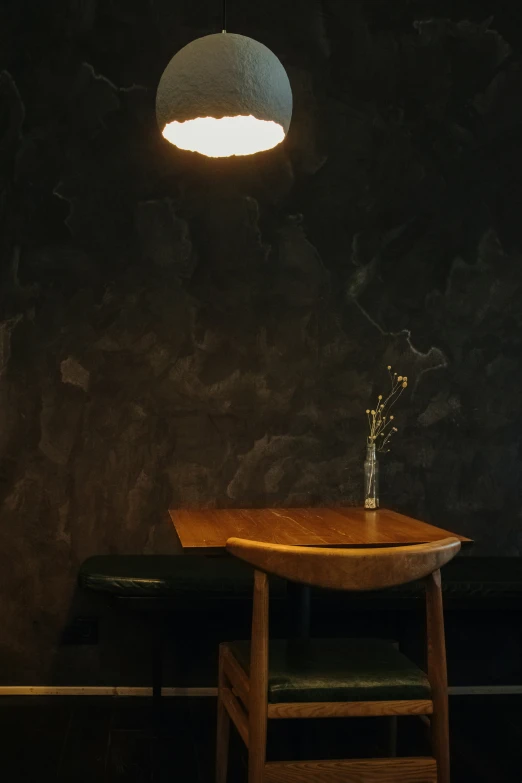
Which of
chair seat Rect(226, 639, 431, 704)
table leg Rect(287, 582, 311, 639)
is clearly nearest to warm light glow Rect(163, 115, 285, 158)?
table leg Rect(287, 582, 311, 639)

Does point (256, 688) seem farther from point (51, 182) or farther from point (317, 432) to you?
point (51, 182)

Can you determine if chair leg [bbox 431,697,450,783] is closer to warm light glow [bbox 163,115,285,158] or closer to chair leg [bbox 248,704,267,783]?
chair leg [bbox 248,704,267,783]

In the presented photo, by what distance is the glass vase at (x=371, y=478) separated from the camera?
345 centimetres

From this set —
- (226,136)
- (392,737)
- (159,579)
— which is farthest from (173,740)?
(226,136)

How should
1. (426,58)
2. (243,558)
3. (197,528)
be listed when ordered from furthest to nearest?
(426,58)
(197,528)
(243,558)

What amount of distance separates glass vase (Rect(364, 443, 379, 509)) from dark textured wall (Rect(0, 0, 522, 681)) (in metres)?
0.38

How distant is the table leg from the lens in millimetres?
2783

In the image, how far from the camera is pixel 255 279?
384 cm

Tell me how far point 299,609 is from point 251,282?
1.51m

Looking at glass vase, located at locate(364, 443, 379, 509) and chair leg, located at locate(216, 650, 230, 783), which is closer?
chair leg, located at locate(216, 650, 230, 783)

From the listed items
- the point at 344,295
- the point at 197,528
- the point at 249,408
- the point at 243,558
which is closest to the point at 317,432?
the point at 249,408

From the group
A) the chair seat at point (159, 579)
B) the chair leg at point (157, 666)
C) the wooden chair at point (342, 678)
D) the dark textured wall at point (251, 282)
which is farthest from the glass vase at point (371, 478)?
the wooden chair at point (342, 678)

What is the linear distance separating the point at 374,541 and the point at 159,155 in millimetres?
1905

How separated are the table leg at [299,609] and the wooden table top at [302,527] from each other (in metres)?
0.16
